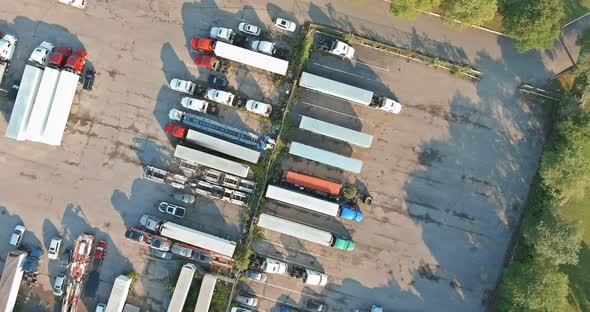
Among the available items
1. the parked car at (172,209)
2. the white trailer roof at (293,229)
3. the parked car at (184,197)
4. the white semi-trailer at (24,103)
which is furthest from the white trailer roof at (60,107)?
the white trailer roof at (293,229)

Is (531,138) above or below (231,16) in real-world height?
below

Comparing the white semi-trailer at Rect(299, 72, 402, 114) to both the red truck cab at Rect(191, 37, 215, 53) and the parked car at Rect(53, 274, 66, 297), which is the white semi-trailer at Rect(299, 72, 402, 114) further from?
the parked car at Rect(53, 274, 66, 297)

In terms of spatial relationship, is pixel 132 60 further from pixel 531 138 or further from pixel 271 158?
pixel 531 138

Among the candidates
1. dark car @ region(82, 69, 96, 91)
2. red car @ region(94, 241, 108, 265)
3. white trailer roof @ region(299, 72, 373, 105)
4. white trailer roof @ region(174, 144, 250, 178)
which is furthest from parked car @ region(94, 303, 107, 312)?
white trailer roof @ region(299, 72, 373, 105)

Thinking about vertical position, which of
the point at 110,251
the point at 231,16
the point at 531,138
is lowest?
the point at 110,251

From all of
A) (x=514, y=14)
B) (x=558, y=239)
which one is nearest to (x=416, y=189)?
(x=558, y=239)

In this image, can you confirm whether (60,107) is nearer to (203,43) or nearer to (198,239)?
(203,43)

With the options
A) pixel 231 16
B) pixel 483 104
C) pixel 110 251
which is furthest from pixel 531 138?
pixel 110 251
